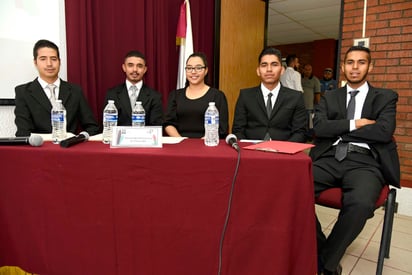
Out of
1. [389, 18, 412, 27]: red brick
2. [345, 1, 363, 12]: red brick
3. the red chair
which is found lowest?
the red chair

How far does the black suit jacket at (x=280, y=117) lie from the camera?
197 centimetres

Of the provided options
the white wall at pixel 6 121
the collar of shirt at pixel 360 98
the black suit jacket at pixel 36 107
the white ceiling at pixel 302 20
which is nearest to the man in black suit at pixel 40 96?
the black suit jacket at pixel 36 107

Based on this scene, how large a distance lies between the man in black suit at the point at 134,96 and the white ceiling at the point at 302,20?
345 cm

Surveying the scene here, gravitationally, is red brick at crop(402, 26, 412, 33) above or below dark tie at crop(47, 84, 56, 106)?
above

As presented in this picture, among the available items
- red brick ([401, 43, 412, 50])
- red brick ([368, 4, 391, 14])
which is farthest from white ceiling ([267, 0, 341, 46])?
red brick ([401, 43, 412, 50])

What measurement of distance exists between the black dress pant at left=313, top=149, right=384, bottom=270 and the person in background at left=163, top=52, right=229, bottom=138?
29.8 inches

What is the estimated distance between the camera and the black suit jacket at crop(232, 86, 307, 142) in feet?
6.48

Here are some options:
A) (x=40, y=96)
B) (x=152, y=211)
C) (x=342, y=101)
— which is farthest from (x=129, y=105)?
(x=342, y=101)

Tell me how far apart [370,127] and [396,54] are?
154cm

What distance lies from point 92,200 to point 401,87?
115 inches

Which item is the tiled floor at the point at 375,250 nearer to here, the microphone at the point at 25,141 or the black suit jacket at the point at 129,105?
the black suit jacket at the point at 129,105

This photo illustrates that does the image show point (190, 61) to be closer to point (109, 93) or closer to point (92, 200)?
point (109, 93)

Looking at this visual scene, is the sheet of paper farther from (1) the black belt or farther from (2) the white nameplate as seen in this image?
(1) the black belt

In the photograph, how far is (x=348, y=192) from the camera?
1596 millimetres
